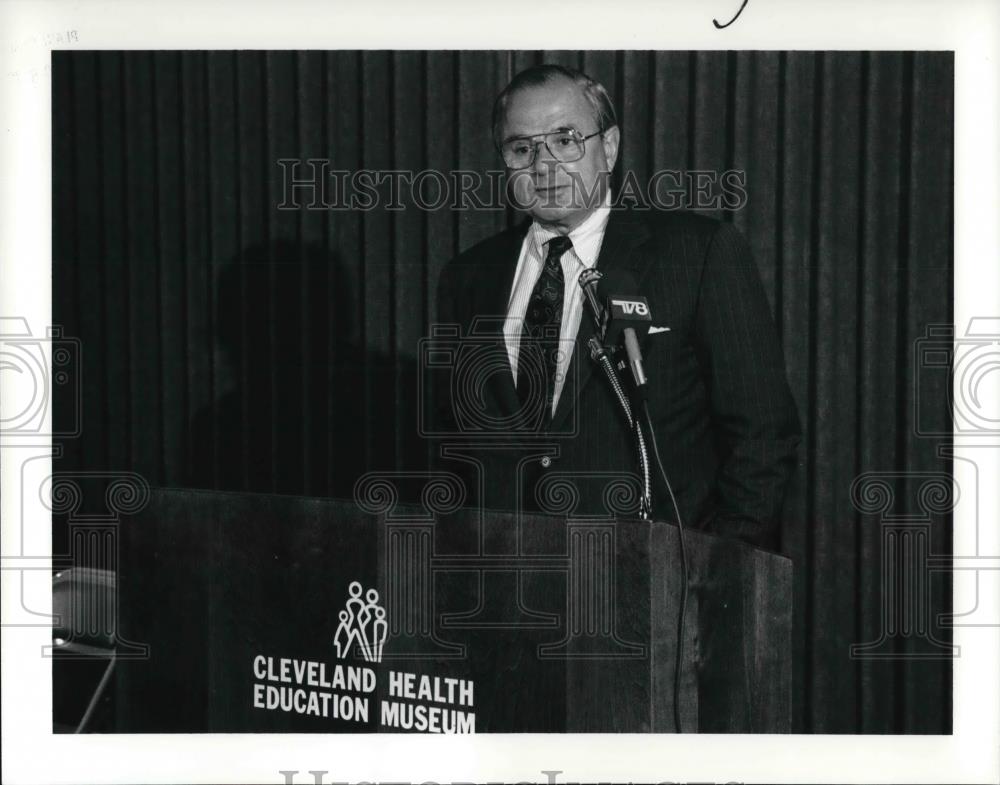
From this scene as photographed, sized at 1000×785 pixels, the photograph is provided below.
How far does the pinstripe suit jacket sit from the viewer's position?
2848 millimetres

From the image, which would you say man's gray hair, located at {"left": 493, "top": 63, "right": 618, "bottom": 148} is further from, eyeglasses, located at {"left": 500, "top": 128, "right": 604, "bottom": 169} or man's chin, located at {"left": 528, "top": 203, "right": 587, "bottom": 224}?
man's chin, located at {"left": 528, "top": 203, "right": 587, "bottom": 224}

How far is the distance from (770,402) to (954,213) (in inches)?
26.5

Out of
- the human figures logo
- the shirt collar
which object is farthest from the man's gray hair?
the human figures logo

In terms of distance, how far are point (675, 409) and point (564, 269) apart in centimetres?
46

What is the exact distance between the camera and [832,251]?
9.44ft

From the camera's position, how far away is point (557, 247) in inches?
115

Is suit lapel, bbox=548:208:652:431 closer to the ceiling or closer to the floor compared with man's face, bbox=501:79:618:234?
closer to the floor

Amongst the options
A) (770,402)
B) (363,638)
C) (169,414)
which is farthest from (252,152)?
(770,402)

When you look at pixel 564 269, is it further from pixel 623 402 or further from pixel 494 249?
pixel 623 402

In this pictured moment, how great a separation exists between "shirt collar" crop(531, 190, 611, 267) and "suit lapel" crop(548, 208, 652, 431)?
0.01m

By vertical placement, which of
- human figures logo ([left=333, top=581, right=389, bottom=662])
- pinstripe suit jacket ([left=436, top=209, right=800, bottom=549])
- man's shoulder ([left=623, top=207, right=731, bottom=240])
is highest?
man's shoulder ([left=623, top=207, right=731, bottom=240])
